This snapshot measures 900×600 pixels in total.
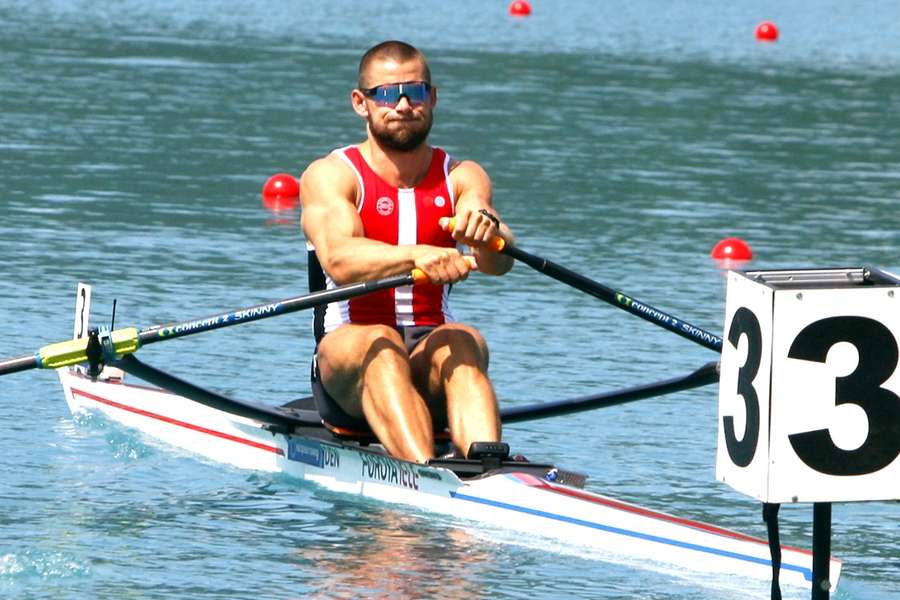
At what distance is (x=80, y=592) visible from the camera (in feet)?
20.9

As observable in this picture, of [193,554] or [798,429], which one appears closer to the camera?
[798,429]

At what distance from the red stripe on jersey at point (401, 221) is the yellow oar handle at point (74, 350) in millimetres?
909

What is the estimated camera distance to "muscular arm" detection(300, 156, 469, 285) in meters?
7.33

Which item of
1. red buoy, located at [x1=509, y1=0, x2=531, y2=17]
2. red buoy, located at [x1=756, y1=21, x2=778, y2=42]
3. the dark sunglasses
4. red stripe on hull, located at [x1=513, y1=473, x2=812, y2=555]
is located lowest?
red stripe on hull, located at [x1=513, y1=473, x2=812, y2=555]

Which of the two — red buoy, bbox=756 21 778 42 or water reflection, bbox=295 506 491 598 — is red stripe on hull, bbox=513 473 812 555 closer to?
water reflection, bbox=295 506 491 598

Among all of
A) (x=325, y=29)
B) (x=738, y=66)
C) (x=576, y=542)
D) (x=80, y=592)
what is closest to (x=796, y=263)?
(x=576, y=542)

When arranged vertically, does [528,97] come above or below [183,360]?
above

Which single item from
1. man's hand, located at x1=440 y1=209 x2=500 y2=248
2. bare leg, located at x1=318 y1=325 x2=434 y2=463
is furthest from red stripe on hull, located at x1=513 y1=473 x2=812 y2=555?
man's hand, located at x1=440 y1=209 x2=500 y2=248

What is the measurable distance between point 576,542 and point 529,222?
7667 mm

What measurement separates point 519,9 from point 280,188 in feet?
65.5

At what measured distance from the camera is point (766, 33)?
105 ft

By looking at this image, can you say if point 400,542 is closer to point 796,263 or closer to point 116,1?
point 796,263

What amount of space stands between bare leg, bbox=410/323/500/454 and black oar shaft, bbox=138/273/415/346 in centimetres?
43

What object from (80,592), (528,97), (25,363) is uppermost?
(528,97)
